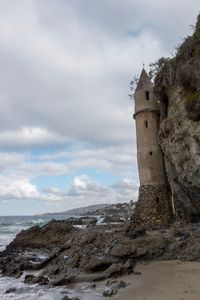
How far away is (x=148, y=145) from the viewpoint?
27.9 meters

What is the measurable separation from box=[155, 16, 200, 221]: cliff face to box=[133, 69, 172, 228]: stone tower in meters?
1.56

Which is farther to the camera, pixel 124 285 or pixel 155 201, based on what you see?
pixel 155 201

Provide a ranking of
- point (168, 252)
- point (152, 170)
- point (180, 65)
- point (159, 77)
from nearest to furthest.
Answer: point (168, 252) → point (180, 65) → point (159, 77) → point (152, 170)

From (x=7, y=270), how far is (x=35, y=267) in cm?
157

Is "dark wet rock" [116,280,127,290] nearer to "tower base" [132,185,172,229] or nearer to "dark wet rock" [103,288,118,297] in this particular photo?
"dark wet rock" [103,288,118,297]

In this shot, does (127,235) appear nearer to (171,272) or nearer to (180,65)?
(171,272)

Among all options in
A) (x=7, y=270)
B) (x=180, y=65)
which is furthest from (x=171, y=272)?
(x=180, y=65)

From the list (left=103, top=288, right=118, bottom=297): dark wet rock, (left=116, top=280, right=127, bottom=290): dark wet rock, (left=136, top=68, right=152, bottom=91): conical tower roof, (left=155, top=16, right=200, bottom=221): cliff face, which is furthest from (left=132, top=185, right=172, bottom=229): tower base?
(left=103, top=288, right=118, bottom=297): dark wet rock

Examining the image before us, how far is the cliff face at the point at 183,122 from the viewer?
68.9 feet

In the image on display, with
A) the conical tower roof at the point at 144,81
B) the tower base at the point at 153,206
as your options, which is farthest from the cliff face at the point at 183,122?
the conical tower roof at the point at 144,81

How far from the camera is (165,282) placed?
11.1 m

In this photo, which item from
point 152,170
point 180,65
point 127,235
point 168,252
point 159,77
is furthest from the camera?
point 152,170

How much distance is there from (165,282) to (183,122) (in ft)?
40.7

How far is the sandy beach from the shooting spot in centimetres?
Result: 970
